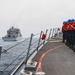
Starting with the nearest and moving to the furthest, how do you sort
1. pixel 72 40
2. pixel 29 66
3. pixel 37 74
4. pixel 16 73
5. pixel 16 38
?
pixel 37 74, pixel 16 73, pixel 29 66, pixel 72 40, pixel 16 38

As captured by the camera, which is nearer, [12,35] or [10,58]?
[10,58]

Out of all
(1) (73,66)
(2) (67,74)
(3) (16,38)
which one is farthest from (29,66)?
(3) (16,38)

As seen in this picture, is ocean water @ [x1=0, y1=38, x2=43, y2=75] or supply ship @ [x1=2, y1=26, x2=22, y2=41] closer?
ocean water @ [x1=0, y1=38, x2=43, y2=75]

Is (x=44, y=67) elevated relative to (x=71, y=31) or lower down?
lower down

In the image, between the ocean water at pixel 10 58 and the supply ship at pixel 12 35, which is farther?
the supply ship at pixel 12 35

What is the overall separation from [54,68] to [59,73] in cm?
105

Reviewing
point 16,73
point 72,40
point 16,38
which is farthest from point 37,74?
point 16,38

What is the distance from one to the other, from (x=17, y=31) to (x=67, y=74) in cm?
16501

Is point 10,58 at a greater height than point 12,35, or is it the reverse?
point 10,58

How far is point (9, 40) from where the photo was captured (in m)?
165

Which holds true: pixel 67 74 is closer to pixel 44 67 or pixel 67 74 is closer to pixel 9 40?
pixel 44 67

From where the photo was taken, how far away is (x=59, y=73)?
9.52 meters

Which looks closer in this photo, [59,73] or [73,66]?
[59,73]

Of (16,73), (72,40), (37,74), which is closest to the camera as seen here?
(37,74)
